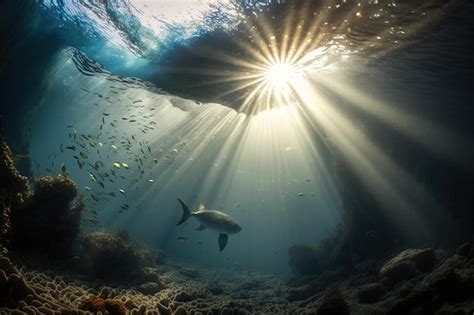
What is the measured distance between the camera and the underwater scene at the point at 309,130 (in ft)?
29.3

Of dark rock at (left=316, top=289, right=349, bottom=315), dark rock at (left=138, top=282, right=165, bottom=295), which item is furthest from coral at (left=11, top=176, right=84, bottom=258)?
dark rock at (left=316, top=289, right=349, bottom=315)

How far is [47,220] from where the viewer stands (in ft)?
31.7

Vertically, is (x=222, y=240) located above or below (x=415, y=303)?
above

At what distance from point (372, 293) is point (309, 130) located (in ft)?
45.6

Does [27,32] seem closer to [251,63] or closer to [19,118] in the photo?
[19,118]

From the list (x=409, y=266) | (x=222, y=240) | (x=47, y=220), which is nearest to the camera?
(x=47, y=220)

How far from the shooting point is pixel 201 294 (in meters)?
11.5

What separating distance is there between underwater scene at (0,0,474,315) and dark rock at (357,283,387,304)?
1.7 inches

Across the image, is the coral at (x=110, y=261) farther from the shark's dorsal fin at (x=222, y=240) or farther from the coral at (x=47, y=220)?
the shark's dorsal fin at (x=222, y=240)

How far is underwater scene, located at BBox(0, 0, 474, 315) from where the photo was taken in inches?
352

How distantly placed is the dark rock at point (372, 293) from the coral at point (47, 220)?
962cm

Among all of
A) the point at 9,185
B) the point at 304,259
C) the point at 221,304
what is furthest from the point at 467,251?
the point at 304,259

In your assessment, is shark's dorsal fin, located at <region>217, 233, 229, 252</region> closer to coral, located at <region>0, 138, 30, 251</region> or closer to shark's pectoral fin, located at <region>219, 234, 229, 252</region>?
shark's pectoral fin, located at <region>219, 234, 229, 252</region>

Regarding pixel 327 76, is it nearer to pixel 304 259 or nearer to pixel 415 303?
pixel 415 303
